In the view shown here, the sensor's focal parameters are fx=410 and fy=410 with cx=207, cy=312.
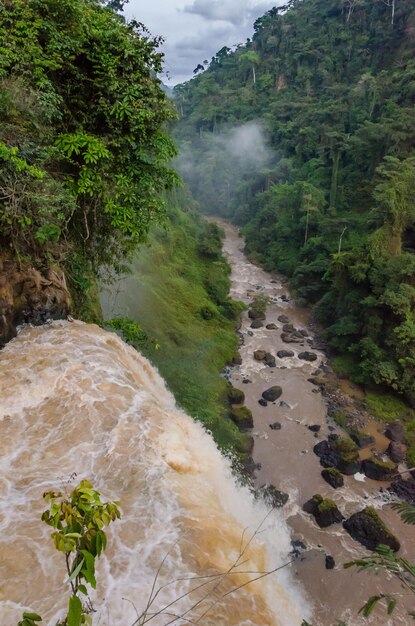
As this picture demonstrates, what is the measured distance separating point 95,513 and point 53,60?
24.3 ft

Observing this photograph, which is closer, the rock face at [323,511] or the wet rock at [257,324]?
the rock face at [323,511]

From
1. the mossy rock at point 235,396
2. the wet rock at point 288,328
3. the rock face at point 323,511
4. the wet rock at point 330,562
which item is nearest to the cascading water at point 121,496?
the wet rock at point 330,562

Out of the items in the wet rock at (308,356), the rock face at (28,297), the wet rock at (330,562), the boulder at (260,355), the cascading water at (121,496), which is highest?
the rock face at (28,297)

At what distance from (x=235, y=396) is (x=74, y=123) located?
12.6m

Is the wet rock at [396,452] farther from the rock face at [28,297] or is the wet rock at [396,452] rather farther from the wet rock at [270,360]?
the rock face at [28,297]

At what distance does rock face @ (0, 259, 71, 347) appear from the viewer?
24.5ft

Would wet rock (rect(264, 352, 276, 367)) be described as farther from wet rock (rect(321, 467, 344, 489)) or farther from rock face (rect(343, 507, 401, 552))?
rock face (rect(343, 507, 401, 552))

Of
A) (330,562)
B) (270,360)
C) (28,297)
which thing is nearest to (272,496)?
(330,562)

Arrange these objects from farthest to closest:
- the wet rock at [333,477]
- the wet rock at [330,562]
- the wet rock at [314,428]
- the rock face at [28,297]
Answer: the wet rock at [314,428] < the wet rock at [333,477] < the wet rock at [330,562] < the rock face at [28,297]

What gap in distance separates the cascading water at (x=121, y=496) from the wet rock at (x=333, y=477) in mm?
7348

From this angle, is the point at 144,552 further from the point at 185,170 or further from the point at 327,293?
the point at 185,170

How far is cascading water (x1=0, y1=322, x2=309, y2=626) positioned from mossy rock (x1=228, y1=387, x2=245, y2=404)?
978 cm

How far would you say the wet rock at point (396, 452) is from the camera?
1495 cm

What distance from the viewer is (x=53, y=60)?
682 cm
